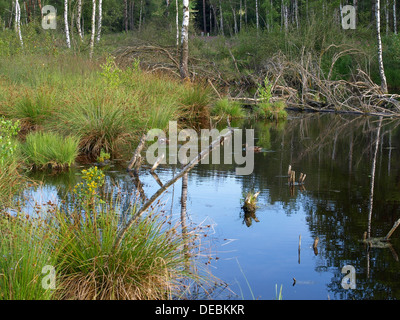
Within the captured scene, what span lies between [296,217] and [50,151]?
5021 millimetres

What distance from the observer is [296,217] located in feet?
25.2

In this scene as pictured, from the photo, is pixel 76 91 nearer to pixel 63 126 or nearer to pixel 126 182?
pixel 63 126

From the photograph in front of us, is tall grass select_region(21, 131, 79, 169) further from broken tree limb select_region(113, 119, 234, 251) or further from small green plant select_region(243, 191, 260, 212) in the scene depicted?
broken tree limb select_region(113, 119, 234, 251)

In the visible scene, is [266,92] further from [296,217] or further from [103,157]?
[296,217]

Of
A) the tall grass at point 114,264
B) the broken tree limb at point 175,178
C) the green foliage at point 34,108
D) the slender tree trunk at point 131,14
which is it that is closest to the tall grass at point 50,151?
the green foliage at point 34,108

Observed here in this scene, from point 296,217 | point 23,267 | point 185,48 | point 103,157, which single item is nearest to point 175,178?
point 23,267

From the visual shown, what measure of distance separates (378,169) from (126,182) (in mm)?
5084

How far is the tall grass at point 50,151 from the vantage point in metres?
10.3

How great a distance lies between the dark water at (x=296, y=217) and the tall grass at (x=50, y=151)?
0.64 m

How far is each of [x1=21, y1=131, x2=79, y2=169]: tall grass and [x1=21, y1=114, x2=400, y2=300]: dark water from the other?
25.0 inches

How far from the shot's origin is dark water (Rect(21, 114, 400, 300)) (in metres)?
5.50

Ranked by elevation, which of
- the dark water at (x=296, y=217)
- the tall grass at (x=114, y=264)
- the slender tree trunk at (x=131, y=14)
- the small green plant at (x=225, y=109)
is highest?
the slender tree trunk at (x=131, y=14)

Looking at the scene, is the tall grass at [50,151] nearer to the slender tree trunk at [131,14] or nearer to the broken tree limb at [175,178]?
the broken tree limb at [175,178]
